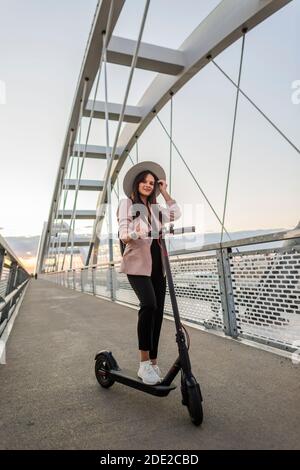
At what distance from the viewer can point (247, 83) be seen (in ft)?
21.6

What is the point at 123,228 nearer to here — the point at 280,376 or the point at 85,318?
the point at 280,376

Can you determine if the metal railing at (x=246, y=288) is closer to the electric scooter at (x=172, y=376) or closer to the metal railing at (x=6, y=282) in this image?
the electric scooter at (x=172, y=376)

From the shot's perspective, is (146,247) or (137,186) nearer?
(146,247)

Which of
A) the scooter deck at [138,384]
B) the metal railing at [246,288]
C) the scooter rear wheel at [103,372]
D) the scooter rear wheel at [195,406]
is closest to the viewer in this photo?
the scooter rear wheel at [195,406]

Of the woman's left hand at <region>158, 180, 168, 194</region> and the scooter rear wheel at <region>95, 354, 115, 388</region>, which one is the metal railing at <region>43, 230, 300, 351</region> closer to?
the woman's left hand at <region>158, 180, 168, 194</region>

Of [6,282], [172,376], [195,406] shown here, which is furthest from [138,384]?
[6,282]

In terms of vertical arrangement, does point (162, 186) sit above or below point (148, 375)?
above

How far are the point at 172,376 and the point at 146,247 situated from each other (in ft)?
2.31

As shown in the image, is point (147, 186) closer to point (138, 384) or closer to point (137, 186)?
point (137, 186)

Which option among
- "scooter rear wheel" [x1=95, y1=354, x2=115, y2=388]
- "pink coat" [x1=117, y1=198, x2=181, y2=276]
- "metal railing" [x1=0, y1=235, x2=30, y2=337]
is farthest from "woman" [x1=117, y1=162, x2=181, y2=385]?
"metal railing" [x1=0, y1=235, x2=30, y2=337]

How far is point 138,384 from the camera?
167 centimetres

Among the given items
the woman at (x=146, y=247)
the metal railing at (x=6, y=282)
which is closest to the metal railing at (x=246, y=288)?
the woman at (x=146, y=247)

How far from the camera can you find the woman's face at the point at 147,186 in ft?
6.39

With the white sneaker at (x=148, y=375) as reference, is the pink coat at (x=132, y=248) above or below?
above
